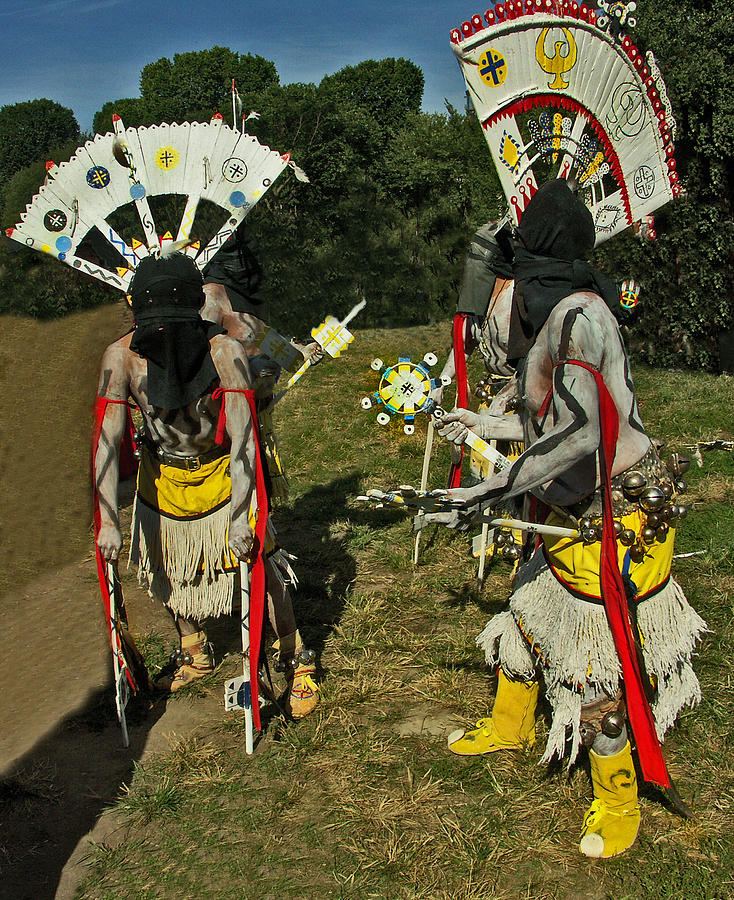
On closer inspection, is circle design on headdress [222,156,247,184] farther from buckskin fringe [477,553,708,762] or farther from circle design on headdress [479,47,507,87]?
buckskin fringe [477,553,708,762]

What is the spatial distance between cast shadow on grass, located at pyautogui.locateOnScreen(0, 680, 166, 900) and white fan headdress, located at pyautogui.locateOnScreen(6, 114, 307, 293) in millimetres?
2071

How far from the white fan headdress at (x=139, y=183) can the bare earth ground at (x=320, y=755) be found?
1.08m

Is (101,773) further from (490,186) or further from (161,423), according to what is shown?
(490,186)

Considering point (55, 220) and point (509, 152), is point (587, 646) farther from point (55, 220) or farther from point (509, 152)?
point (55, 220)

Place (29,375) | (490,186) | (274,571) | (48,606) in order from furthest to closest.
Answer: (490,186)
(29,375)
(48,606)
(274,571)

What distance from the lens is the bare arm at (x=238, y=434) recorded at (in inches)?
123

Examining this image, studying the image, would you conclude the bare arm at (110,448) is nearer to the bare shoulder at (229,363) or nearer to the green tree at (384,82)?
the bare shoulder at (229,363)

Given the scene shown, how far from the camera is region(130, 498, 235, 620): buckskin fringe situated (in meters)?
3.49

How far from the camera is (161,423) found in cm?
326

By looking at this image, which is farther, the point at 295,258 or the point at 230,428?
the point at 295,258

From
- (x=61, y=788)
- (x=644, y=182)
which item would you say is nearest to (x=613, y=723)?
(x=61, y=788)

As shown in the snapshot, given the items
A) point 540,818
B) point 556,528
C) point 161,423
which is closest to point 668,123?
point 556,528

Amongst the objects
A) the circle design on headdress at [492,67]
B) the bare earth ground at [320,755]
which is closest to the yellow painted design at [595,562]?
the bare earth ground at [320,755]

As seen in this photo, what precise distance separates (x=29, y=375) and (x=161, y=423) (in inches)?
158
